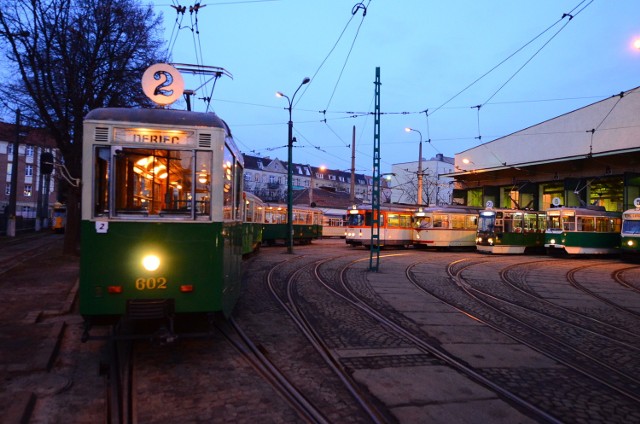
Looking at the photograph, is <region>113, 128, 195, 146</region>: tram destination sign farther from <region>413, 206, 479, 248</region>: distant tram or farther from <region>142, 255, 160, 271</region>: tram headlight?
<region>413, 206, 479, 248</region>: distant tram

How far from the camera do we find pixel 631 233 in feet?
82.6

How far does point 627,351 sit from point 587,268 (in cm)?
1542

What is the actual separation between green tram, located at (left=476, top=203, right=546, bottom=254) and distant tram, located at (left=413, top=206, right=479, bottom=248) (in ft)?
5.71

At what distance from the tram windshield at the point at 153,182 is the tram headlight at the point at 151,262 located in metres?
0.51

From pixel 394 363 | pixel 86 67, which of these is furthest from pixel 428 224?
pixel 394 363

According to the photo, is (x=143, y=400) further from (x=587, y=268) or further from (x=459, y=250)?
(x=459, y=250)

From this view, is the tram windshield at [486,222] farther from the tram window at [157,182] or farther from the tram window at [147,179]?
the tram window at [147,179]

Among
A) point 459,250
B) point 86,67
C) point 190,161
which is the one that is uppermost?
point 86,67

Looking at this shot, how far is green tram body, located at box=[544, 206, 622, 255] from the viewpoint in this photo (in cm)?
2814

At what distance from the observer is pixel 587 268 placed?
21.0m

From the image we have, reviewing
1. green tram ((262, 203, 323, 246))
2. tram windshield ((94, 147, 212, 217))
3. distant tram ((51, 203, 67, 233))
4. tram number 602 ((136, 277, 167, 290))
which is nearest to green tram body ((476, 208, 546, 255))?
green tram ((262, 203, 323, 246))

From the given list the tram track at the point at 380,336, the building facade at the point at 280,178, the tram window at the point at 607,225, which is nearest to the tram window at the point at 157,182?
the tram track at the point at 380,336

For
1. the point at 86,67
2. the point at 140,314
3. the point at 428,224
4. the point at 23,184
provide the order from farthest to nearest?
the point at 23,184
the point at 428,224
the point at 86,67
the point at 140,314

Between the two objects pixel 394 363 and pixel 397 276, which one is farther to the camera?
pixel 397 276
